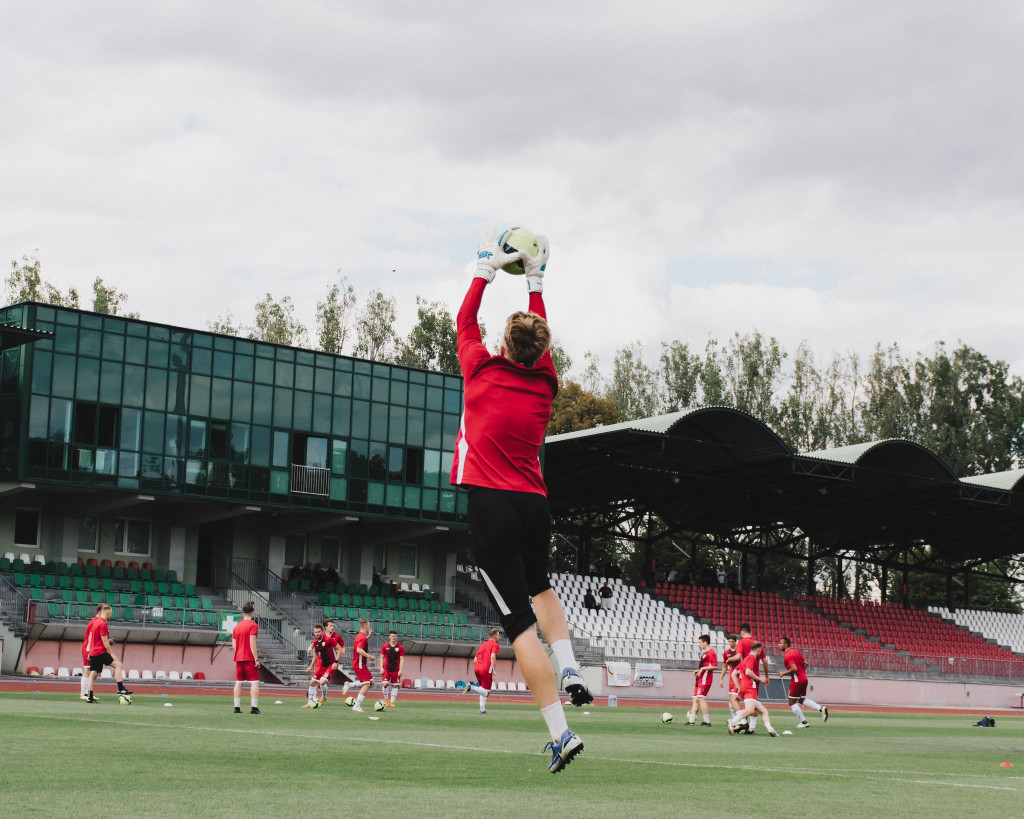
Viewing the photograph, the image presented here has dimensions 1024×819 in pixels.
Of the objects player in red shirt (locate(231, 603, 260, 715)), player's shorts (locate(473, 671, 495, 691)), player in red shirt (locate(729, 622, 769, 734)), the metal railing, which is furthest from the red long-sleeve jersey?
the metal railing

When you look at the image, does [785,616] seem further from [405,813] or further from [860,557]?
[405,813]

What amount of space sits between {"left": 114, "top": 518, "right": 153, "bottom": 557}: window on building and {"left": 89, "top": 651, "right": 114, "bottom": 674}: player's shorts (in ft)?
69.9

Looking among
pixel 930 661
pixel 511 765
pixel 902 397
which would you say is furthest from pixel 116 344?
pixel 902 397

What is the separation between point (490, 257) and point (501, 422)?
925 millimetres

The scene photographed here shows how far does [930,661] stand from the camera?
46.2m

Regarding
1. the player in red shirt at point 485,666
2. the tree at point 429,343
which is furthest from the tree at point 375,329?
the player in red shirt at point 485,666

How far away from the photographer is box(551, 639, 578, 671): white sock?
602 centimetres

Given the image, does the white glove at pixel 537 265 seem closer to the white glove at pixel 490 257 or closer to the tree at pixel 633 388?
the white glove at pixel 490 257

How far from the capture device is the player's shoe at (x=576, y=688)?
584 cm

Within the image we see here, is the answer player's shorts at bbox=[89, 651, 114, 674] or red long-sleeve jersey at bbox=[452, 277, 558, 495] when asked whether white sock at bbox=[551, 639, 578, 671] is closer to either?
red long-sleeve jersey at bbox=[452, 277, 558, 495]

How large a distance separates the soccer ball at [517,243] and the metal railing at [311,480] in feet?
127

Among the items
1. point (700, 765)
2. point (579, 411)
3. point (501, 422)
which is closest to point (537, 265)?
point (501, 422)

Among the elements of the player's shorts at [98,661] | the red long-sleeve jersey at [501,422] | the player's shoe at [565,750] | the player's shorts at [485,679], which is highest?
the red long-sleeve jersey at [501,422]

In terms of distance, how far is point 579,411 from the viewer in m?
62.8
